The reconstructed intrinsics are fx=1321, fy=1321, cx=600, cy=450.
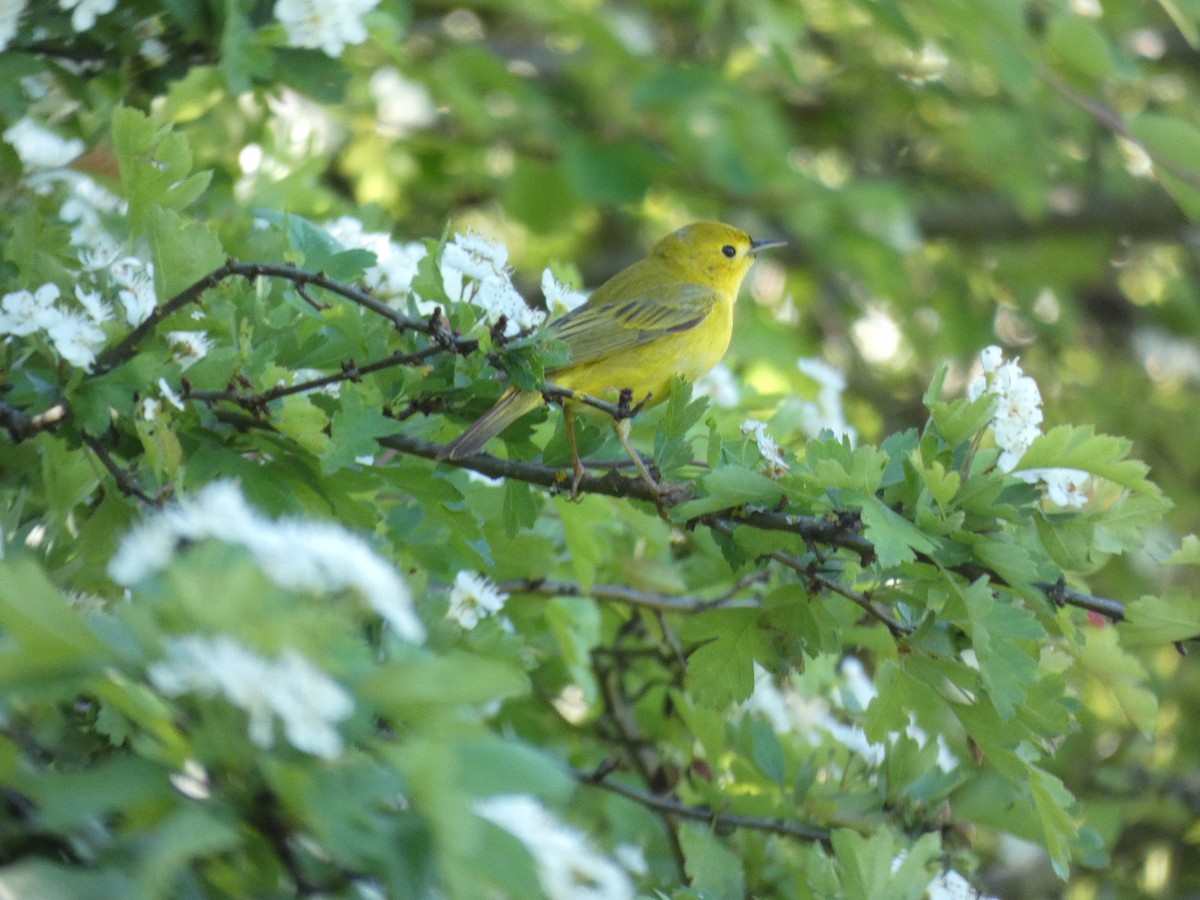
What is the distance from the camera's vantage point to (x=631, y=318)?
3660mm

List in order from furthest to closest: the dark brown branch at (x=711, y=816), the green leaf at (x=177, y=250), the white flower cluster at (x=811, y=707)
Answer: the white flower cluster at (x=811, y=707), the dark brown branch at (x=711, y=816), the green leaf at (x=177, y=250)

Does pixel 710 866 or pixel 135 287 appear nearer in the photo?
pixel 135 287

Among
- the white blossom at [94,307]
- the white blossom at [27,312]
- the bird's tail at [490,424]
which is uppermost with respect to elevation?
the white blossom at [27,312]

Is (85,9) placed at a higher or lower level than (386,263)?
higher

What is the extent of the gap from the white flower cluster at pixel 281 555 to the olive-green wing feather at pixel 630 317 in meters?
1.94

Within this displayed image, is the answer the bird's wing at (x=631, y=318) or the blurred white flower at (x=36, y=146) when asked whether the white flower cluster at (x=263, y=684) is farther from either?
the bird's wing at (x=631, y=318)

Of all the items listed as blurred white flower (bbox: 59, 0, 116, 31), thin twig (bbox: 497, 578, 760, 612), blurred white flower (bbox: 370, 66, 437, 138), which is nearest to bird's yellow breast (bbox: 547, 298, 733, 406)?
thin twig (bbox: 497, 578, 760, 612)

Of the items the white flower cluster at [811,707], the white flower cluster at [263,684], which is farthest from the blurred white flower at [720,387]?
the white flower cluster at [263,684]

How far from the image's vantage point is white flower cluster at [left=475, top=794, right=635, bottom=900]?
1379 mm

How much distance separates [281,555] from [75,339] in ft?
3.08

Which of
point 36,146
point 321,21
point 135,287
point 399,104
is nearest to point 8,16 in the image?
point 36,146

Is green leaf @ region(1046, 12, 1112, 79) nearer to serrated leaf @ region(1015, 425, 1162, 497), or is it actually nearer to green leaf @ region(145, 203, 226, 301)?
serrated leaf @ region(1015, 425, 1162, 497)

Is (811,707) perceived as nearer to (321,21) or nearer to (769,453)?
(769,453)

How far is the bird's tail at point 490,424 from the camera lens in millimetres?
2150
